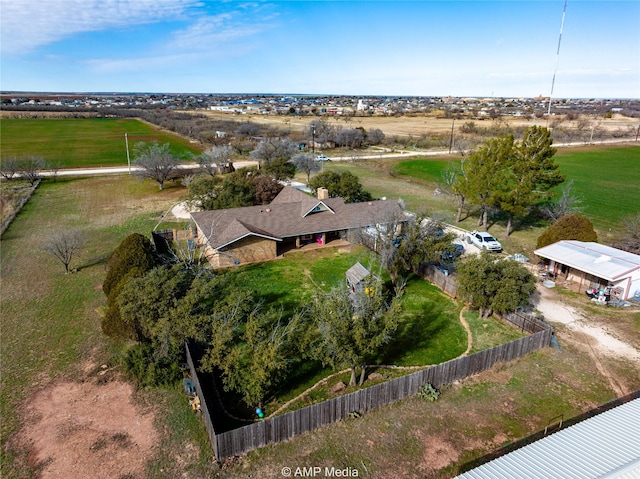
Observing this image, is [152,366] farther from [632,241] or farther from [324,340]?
[632,241]

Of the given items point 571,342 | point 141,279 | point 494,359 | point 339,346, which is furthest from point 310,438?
point 571,342

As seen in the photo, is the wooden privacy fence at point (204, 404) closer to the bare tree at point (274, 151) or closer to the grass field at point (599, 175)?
the grass field at point (599, 175)

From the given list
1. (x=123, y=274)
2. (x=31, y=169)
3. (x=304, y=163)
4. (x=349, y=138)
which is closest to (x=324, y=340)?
(x=123, y=274)

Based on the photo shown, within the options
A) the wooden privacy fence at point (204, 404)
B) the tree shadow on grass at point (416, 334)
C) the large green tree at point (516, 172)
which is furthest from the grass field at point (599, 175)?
the wooden privacy fence at point (204, 404)

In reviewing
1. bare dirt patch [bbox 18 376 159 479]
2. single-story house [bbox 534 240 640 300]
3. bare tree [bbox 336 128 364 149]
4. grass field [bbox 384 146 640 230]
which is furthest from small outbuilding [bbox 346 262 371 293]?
bare tree [bbox 336 128 364 149]

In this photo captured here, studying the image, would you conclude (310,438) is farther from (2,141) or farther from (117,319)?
(2,141)

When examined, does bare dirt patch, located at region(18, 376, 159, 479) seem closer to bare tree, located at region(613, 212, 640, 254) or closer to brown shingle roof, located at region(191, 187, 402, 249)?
brown shingle roof, located at region(191, 187, 402, 249)

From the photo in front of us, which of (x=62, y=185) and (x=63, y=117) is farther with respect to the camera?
(x=63, y=117)

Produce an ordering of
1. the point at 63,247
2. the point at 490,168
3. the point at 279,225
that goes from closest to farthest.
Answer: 1. the point at 63,247
2. the point at 279,225
3. the point at 490,168
